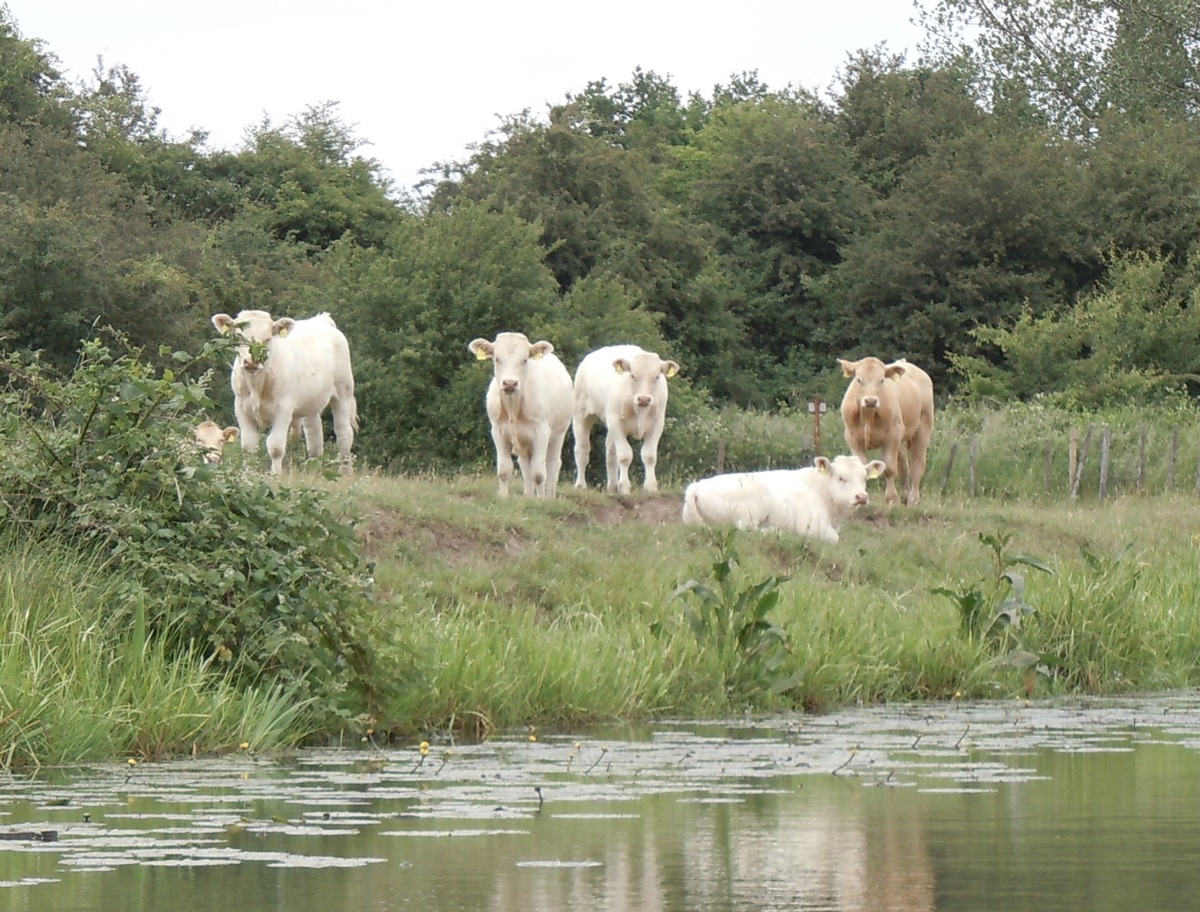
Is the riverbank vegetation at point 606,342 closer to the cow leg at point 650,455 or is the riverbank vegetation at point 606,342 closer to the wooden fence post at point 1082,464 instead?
the wooden fence post at point 1082,464

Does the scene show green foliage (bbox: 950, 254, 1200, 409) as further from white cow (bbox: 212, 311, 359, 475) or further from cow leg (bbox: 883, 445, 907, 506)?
white cow (bbox: 212, 311, 359, 475)

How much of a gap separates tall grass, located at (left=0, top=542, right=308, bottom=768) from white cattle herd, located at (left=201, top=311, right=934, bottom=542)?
20.7 feet

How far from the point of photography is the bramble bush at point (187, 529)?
9.40m

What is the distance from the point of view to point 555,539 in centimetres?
1555

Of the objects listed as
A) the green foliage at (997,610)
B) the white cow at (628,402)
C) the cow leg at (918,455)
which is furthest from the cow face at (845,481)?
the cow leg at (918,455)

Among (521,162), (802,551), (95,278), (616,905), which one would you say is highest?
(521,162)

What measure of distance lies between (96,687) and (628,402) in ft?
41.6

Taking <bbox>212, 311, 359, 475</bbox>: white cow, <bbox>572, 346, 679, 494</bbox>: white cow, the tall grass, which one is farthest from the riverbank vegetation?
<bbox>572, 346, 679, 494</bbox>: white cow

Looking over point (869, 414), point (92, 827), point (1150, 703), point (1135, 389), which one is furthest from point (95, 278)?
point (92, 827)

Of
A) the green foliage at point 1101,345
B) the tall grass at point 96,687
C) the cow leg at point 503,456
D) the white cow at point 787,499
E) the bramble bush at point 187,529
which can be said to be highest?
the green foliage at point 1101,345

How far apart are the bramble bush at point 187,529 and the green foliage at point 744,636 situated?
236 cm

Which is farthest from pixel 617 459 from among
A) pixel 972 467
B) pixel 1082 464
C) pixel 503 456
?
pixel 1082 464

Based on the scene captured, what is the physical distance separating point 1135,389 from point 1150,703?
1034 inches

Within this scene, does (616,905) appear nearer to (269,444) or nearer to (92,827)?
(92,827)
